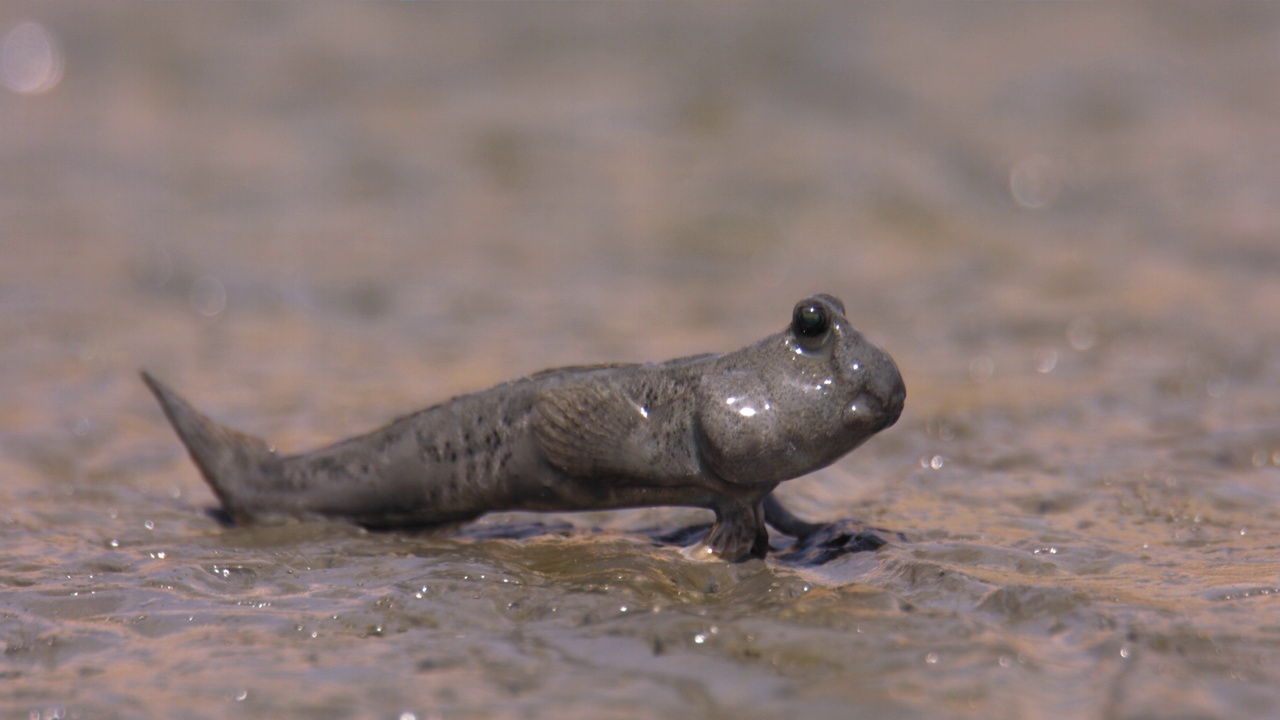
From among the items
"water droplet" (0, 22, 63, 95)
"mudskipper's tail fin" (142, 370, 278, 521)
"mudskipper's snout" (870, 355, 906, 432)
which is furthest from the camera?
"water droplet" (0, 22, 63, 95)

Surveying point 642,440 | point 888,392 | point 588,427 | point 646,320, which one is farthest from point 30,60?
point 888,392

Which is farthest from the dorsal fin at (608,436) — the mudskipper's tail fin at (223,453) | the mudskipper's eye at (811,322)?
the mudskipper's tail fin at (223,453)

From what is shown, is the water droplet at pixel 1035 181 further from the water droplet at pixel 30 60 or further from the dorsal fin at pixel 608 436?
A: the water droplet at pixel 30 60

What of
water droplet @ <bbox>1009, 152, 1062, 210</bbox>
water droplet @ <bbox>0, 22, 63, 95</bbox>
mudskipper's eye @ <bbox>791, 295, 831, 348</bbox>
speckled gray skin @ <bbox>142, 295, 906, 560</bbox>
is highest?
water droplet @ <bbox>0, 22, 63, 95</bbox>

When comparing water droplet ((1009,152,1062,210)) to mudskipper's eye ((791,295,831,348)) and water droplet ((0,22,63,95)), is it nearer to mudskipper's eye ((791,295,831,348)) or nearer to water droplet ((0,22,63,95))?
mudskipper's eye ((791,295,831,348))

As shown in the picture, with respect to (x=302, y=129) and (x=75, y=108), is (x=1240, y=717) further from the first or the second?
(x=75, y=108)

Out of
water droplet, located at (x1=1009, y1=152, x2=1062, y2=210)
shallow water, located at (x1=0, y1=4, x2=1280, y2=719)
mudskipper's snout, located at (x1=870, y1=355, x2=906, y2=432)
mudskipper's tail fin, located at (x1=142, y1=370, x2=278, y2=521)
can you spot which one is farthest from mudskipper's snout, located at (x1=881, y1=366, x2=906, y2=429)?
water droplet, located at (x1=1009, y1=152, x2=1062, y2=210)

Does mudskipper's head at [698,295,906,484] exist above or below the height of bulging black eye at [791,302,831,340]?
below
